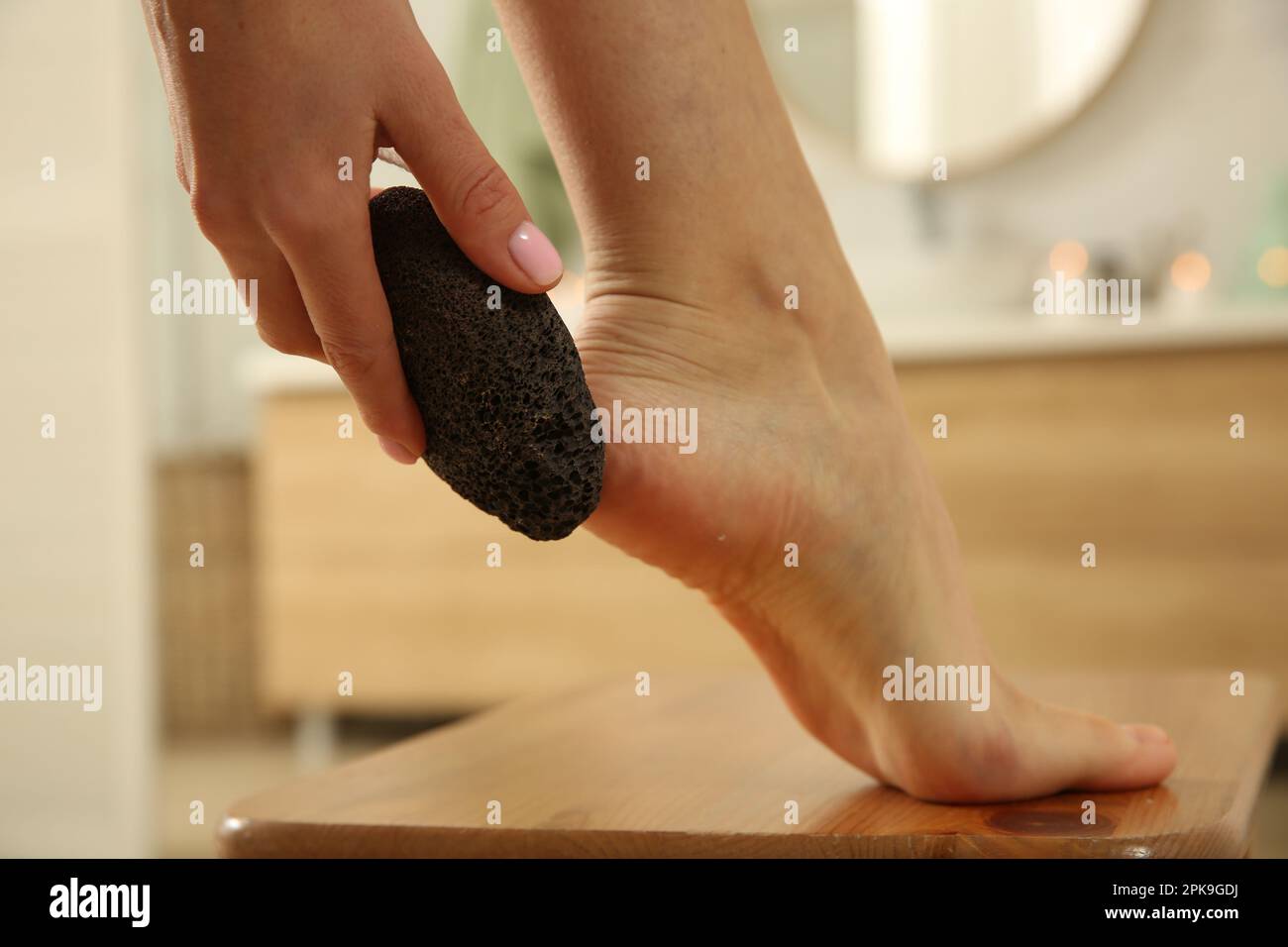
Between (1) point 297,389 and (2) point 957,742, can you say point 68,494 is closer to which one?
(1) point 297,389

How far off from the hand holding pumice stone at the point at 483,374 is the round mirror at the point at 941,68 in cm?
218

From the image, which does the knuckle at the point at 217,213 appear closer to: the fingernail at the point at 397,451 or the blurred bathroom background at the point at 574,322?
the fingernail at the point at 397,451

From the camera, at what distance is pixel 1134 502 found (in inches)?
74.5

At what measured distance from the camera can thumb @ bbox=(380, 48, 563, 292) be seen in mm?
474

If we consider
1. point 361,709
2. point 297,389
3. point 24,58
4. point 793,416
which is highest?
point 24,58

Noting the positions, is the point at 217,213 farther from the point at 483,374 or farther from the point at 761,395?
the point at 761,395

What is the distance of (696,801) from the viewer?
0.61 metres

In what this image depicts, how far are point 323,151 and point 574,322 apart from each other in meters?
1.10

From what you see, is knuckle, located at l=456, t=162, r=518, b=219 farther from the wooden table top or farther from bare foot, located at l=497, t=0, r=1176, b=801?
the wooden table top

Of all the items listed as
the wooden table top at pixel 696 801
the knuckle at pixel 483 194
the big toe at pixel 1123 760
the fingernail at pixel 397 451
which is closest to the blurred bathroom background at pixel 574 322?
the wooden table top at pixel 696 801

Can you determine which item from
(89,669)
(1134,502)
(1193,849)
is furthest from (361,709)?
(1193,849)

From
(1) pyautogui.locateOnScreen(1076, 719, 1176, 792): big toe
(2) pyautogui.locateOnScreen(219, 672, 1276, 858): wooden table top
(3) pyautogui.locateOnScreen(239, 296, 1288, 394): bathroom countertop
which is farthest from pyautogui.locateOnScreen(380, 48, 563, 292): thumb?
(3) pyautogui.locateOnScreen(239, 296, 1288, 394): bathroom countertop

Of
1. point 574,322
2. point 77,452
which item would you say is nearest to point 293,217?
point 574,322

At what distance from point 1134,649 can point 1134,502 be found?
208 mm
